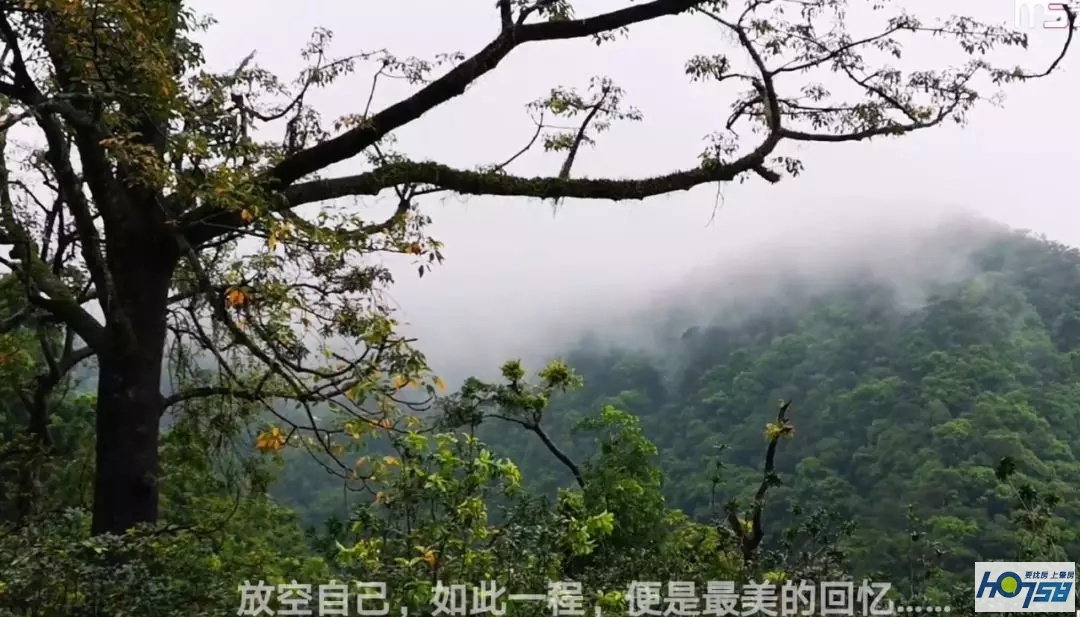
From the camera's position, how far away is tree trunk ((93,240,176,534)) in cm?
353

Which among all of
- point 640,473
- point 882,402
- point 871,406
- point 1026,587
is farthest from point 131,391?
point 871,406

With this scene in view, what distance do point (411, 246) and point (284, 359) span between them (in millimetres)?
647

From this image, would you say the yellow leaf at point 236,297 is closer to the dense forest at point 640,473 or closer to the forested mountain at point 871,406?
the dense forest at point 640,473

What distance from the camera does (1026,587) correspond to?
9.11ft

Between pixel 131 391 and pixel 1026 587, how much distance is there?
3466 mm

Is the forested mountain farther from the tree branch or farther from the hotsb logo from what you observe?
the tree branch

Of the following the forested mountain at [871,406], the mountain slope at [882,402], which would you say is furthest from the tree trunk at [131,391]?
the mountain slope at [882,402]

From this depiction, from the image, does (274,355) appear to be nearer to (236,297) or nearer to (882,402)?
(236,297)

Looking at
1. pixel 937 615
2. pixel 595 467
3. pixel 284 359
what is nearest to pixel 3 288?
pixel 284 359

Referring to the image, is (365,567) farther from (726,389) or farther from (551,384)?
(726,389)

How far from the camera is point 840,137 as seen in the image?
13.2 ft


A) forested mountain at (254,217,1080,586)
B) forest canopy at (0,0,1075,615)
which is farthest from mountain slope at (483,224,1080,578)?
forest canopy at (0,0,1075,615)

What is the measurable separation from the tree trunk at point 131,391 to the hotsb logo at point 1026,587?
315 centimetres

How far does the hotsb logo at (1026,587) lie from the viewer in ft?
8.94
